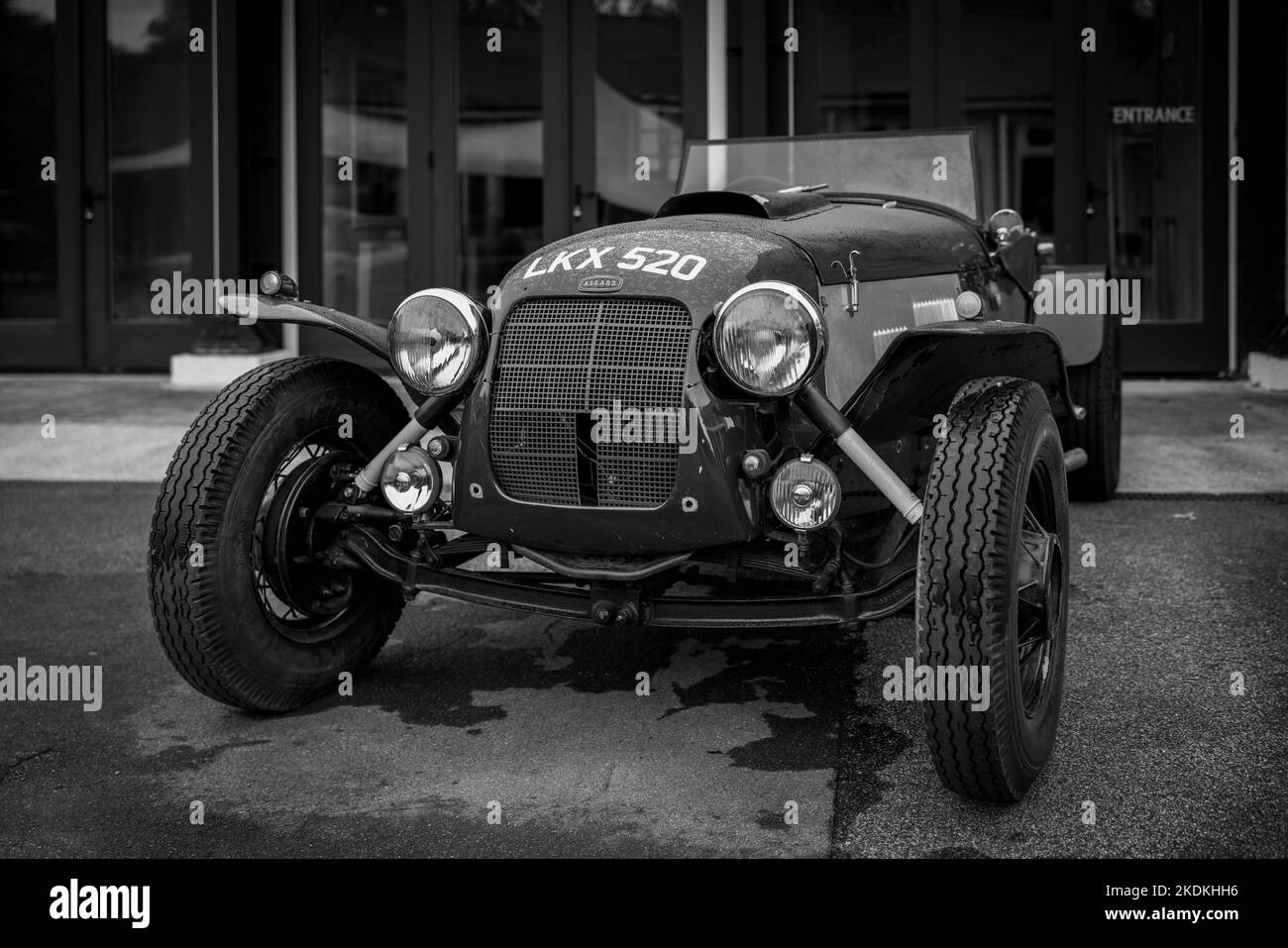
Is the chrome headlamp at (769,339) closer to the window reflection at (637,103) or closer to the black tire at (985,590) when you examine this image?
the black tire at (985,590)

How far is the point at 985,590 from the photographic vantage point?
2.74 metres

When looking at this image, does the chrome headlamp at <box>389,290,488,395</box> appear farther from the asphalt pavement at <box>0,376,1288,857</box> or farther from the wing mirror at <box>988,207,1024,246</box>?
the wing mirror at <box>988,207,1024,246</box>

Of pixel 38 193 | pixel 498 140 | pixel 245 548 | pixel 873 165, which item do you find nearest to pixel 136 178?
pixel 38 193

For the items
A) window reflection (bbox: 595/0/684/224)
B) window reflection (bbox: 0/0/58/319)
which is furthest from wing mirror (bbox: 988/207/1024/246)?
window reflection (bbox: 0/0/58/319)

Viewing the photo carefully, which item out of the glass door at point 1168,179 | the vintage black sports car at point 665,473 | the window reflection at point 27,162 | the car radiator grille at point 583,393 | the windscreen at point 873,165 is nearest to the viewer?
the vintage black sports car at point 665,473

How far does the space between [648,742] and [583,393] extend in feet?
2.87

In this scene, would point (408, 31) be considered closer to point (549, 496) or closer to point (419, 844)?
point (549, 496)

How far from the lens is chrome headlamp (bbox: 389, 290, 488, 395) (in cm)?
332

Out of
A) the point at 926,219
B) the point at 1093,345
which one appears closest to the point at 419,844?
the point at 926,219

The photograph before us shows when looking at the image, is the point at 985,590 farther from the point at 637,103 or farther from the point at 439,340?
the point at 637,103

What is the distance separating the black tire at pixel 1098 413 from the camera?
5547 millimetres

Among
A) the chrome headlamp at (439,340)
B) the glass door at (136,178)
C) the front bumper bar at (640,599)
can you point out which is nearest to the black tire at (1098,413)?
the front bumper bar at (640,599)
